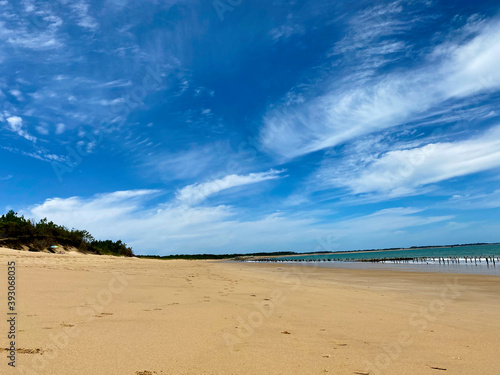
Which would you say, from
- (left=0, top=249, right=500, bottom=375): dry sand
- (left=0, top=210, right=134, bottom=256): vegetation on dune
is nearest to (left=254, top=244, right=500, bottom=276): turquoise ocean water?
(left=0, top=249, right=500, bottom=375): dry sand

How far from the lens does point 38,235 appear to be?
32.9 metres

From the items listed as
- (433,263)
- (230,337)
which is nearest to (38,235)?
(230,337)

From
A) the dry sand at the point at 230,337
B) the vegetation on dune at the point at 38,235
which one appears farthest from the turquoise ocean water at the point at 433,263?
the vegetation on dune at the point at 38,235

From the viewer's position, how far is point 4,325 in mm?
4555

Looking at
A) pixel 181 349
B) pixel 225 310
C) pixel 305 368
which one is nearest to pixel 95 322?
pixel 181 349

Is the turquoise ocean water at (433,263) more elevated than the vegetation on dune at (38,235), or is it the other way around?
the vegetation on dune at (38,235)

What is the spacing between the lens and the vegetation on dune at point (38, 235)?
1192 inches

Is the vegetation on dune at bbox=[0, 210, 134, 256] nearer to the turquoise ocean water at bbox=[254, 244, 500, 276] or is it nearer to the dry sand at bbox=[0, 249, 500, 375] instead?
the dry sand at bbox=[0, 249, 500, 375]

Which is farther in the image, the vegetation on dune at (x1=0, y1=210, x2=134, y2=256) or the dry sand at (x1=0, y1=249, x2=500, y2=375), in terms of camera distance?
the vegetation on dune at (x1=0, y1=210, x2=134, y2=256)

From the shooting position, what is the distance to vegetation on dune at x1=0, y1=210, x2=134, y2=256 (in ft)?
99.3

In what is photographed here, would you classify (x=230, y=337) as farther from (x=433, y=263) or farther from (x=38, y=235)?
(x=433, y=263)

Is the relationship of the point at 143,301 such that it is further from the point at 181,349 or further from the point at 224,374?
the point at 224,374

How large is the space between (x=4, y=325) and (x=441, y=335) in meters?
7.35

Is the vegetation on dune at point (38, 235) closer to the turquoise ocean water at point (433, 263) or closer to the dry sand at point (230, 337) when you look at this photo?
the dry sand at point (230, 337)
